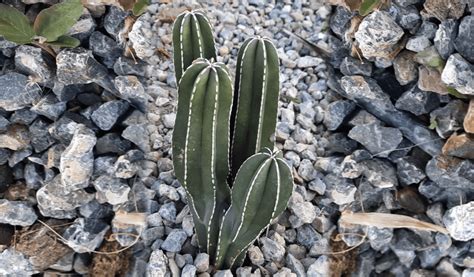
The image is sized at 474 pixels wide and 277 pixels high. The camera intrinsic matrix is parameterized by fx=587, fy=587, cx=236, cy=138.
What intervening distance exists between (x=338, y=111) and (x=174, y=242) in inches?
29.0

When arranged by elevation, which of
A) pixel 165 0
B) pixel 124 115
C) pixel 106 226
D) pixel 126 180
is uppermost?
pixel 165 0

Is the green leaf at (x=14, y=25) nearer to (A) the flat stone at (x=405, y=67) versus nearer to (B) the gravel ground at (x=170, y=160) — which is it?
(B) the gravel ground at (x=170, y=160)

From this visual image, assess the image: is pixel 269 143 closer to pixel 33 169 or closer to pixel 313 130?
pixel 313 130

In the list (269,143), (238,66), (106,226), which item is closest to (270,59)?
(238,66)

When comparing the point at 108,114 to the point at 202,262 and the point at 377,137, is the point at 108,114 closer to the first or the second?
the point at 202,262

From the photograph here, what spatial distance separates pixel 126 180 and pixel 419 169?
3.19 ft

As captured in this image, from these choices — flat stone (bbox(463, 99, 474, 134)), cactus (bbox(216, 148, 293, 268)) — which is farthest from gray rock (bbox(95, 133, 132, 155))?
flat stone (bbox(463, 99, 474, 134))

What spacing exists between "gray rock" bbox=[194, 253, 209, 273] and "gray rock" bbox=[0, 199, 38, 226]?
591 millimetres

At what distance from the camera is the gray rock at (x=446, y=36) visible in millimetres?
1765

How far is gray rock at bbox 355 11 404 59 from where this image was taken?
188 cm

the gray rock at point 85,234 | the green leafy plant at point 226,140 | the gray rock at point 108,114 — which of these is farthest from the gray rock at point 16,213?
the green leafy plant at point 226,140

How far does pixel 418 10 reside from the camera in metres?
1.90

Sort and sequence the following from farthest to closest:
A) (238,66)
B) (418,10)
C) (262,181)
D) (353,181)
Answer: (353,181) < (418,10) < (238,66) < (262,181)

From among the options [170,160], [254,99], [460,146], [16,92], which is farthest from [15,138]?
[460,146]
